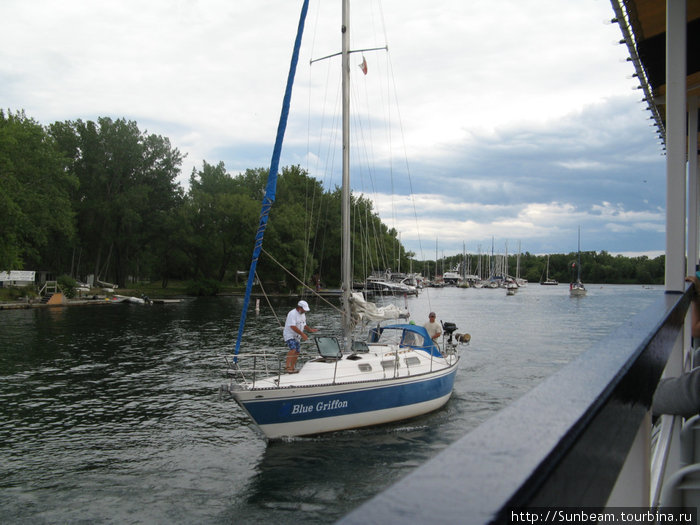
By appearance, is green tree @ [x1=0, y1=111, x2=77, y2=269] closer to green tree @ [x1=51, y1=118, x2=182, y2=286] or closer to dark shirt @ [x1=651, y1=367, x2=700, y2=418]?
green tree @ [x1=51, y1=118, x2=182, y2=286]

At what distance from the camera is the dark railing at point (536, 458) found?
0.76m

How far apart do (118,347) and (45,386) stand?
9.70 meters

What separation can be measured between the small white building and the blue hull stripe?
185 ft

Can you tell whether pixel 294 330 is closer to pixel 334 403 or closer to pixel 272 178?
pixel 334 403

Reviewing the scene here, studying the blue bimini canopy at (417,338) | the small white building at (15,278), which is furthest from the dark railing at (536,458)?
the small white building at (15,278)

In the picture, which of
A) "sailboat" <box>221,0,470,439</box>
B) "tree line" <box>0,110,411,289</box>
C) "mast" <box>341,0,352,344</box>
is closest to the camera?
"sailboat" <box>221,0,470,439</box>

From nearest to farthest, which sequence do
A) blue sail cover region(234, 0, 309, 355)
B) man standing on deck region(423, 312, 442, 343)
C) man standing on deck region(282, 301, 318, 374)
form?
blue sail cover region(234, 0, 309, 355), man standing on deck region(282, 301, 318, 374), man standing on deck region(423, 312, 442, 343)

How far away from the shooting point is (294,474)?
11.8 meters

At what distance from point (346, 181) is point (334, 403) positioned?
23.1ft

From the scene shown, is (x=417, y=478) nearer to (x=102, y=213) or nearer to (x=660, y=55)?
(x=660, y=55)

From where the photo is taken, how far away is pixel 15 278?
192 ft

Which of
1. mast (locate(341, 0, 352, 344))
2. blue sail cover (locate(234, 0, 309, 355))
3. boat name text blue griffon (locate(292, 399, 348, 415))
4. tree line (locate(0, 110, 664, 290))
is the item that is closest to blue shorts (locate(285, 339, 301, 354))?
blue sail cover (locate(234, 0, 309, 355))

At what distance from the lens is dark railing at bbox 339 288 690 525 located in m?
0.76

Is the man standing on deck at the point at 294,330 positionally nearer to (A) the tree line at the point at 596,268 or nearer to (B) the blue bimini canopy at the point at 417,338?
(B) the blue bimini canopy at the point at 417,338
